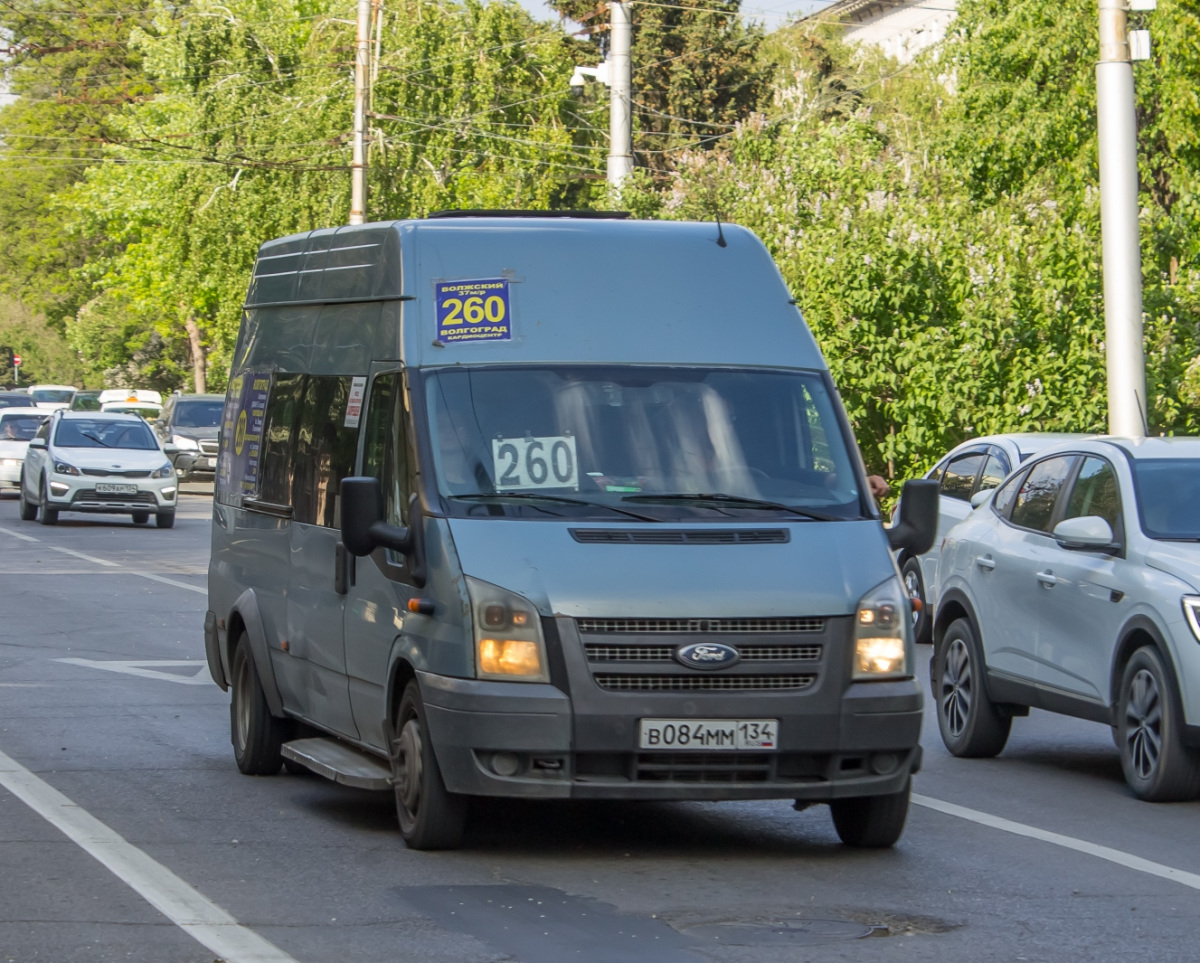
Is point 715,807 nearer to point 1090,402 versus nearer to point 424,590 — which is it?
point 424,590

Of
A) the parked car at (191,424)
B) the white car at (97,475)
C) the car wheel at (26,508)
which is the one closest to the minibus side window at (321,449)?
the white car at (97,475)

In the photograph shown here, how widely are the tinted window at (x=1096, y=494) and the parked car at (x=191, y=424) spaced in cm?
3481

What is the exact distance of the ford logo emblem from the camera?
7391 millimetres

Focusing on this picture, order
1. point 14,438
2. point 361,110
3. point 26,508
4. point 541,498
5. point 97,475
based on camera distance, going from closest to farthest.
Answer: point 541,498
point 97,475
point 26,508
point 361,110
point 14,438

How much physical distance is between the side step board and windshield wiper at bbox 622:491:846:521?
1.43 meters

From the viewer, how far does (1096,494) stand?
1041cm

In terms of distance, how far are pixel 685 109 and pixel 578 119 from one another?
507 cm

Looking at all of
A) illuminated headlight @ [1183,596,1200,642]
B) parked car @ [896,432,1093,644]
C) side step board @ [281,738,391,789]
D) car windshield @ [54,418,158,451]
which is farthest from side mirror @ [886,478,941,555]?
car windshield @ [54,418,158,451]

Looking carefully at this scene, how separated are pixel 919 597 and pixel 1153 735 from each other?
27.6ft

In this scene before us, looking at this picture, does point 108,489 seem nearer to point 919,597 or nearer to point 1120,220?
point 919,597

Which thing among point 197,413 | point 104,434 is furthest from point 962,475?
point 197,413

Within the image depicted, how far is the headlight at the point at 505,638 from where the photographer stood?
739cm

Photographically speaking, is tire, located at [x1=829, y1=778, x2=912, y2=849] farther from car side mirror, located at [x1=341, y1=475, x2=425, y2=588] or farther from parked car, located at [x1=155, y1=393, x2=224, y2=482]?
parked car, located at [x1=155, y1=393, x2=224, y2=482]

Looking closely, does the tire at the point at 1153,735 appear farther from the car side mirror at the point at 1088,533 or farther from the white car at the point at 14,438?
the white car at the point at 14,438
